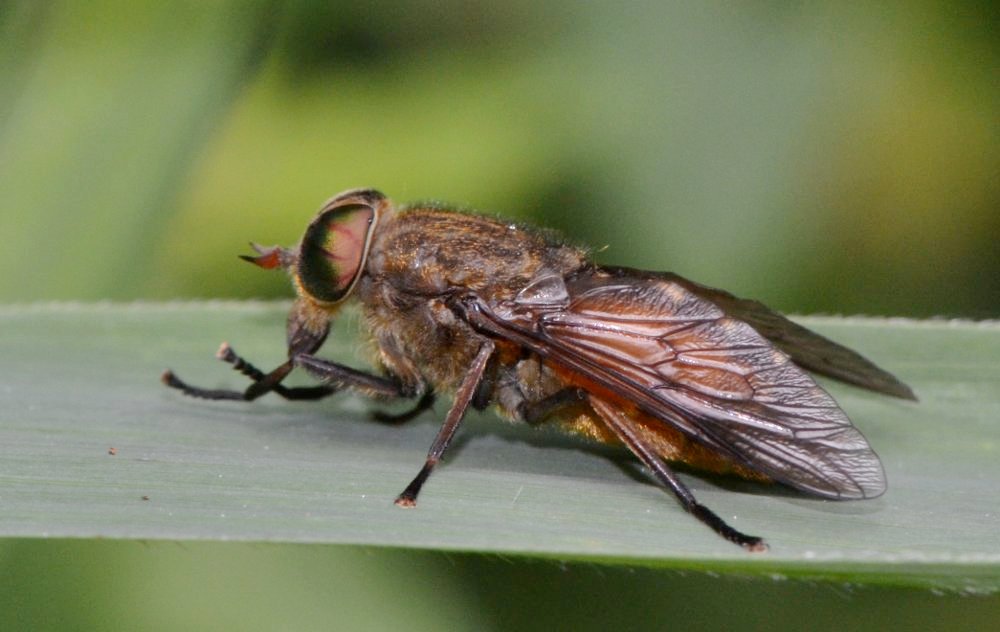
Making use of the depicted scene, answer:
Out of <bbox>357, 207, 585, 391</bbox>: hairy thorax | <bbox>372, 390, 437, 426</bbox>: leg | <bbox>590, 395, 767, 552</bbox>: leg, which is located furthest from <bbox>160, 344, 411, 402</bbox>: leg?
<bbox>590, 395, 767, 552</bbox>: leg

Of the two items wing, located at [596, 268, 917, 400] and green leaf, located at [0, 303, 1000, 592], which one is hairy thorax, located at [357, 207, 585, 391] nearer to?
green leaf, located at [0, 303, 1000, 592]

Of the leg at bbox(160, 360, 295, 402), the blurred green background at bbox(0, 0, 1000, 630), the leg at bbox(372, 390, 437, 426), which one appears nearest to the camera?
the leg at bbox(160, 360, 295, 402)

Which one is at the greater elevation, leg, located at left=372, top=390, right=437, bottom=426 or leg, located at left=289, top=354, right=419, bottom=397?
leg, located at left=289, top=354, right=419, bottom=397

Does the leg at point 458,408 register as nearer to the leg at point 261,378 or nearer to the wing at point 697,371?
the wing at point 697,371

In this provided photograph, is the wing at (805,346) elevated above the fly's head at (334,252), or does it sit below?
above

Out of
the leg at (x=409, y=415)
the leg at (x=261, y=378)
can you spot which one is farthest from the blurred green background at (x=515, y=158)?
the leg at (x=261, y=378)

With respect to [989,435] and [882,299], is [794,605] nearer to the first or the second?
[989,435]

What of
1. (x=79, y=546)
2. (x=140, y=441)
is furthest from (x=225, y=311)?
(x=79, y=546)
